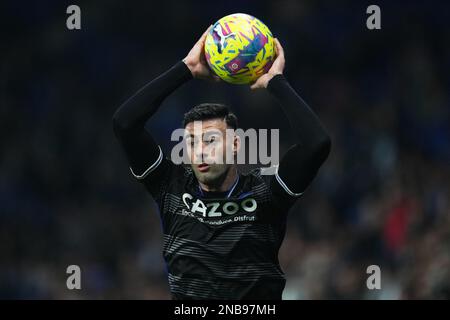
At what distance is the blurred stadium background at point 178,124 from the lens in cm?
1041

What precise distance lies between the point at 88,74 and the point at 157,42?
1142 mm

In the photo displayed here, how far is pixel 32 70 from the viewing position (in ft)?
44.4

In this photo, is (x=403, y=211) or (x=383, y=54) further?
(x=383, y=54)

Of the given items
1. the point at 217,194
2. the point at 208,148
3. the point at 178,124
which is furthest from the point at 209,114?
the point at 178,124

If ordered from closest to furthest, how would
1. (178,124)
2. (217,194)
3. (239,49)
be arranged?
(239,49) → (217,194) → (178,124)

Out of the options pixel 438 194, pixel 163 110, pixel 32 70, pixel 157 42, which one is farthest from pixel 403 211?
pixel 32 70

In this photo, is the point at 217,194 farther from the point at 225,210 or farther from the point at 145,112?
the point at 145,112

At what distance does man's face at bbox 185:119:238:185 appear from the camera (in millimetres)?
5500

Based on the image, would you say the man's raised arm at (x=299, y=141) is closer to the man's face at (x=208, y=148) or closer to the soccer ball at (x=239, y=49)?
the soccer ball at (x=239, y=49)

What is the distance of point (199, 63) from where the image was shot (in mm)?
5637

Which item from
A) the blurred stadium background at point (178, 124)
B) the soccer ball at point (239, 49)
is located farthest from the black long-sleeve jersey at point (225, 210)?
the blurred stadium background at point (178, 124)

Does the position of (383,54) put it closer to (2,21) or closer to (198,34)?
(198,34)

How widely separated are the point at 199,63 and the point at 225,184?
767 mm

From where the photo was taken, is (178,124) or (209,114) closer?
(209,114)
